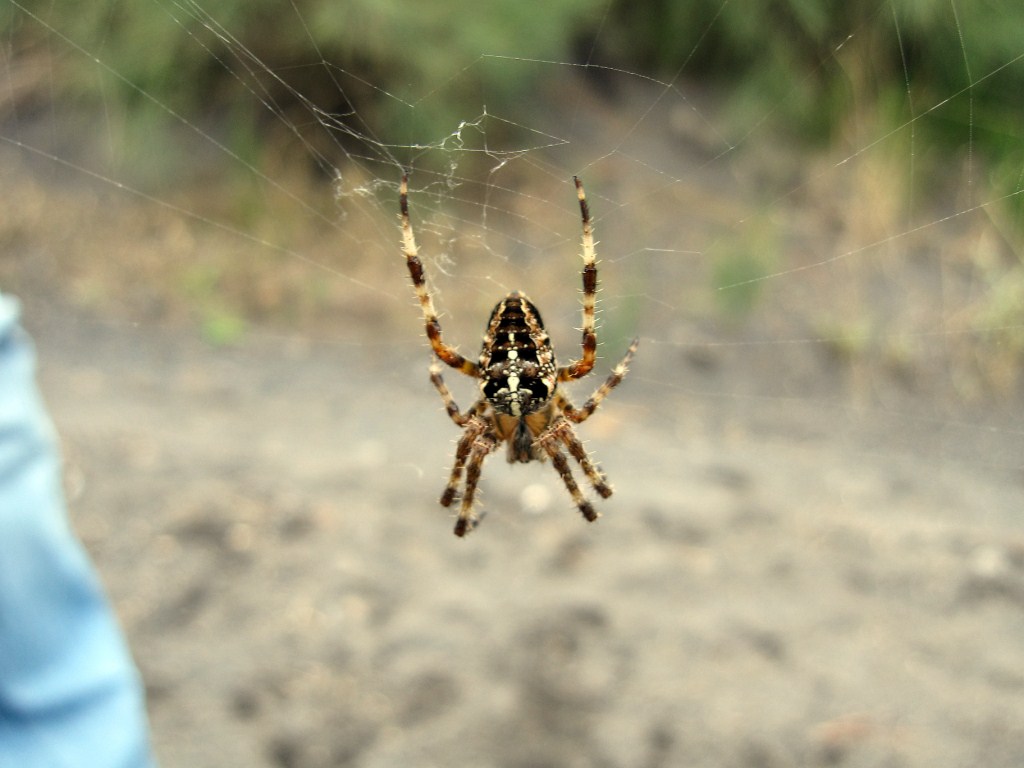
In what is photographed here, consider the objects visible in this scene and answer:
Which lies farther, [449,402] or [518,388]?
[449,402]

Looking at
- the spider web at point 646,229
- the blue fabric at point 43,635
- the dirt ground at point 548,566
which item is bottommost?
the blue fabric at point 43,635

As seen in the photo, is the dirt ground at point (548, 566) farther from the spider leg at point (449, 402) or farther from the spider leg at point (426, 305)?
the spider leg at point (426, 305)

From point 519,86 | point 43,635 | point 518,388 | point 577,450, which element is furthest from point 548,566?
point 519,86

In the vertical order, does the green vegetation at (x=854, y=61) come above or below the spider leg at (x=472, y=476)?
above

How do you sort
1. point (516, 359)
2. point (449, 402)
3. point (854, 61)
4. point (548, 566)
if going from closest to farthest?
point (516, 359), point (449, 402), point (548, 566), point (854, 61)

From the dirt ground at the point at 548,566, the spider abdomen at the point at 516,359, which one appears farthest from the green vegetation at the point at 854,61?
the spider abdomen at the point at 516,359

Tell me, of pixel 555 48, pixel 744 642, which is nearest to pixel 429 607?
pixel 744 642

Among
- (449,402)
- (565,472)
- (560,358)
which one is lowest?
(565,472)

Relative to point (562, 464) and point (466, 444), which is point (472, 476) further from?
point (562, 464)
